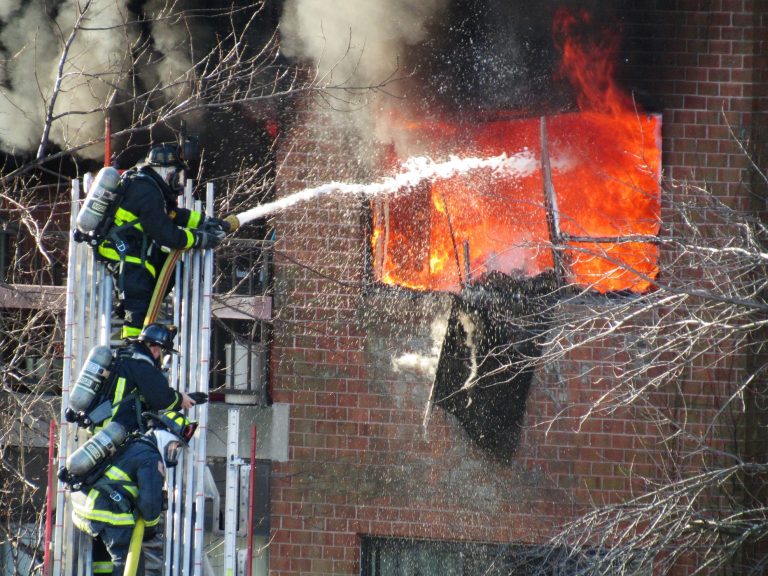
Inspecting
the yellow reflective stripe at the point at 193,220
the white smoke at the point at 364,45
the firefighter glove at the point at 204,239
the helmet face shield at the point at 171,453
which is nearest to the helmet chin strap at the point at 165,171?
the yellow reflective stripe at the point at 193,220

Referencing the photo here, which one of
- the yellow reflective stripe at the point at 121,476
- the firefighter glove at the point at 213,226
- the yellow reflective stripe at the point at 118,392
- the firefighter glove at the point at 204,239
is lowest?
the yellow reflective stripe at the point at 121,476

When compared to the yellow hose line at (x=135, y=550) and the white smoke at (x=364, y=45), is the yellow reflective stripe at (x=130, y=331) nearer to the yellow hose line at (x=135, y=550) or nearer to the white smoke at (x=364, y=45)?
the yellow hose line at (x=135, y=550)

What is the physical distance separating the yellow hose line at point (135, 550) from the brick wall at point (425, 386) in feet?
14.2

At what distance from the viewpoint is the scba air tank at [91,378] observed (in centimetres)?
727

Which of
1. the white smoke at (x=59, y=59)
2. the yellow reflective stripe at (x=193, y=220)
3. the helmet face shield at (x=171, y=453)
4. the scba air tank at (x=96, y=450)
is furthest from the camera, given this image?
the white smoke at (x=59, y=59)

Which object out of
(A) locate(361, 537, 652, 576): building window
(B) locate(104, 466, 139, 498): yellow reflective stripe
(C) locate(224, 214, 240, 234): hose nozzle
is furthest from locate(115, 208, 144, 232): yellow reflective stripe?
(A) locate(361, 537, 652, 576): building window

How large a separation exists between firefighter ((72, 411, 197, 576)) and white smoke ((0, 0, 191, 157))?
→ 18.2 ft

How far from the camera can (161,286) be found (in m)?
7.99

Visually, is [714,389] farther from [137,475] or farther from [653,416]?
[137,475]

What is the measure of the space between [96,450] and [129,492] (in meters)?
0.35

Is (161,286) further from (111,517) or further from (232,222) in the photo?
(111,517)

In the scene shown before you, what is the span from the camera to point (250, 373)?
39.9ft

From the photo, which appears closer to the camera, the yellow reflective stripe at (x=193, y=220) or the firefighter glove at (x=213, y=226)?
the firefighter glove at (x=213, y=226)

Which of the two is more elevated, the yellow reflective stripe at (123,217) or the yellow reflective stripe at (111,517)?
the yellow reflective stripe at (123,217)
